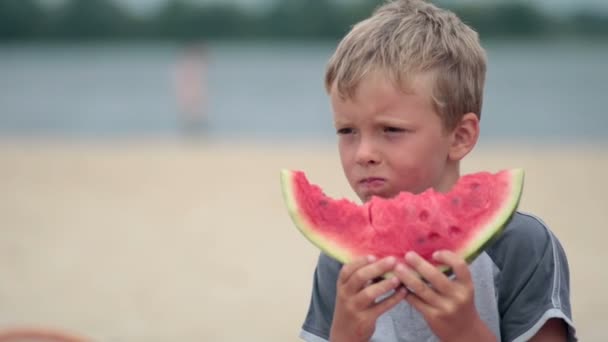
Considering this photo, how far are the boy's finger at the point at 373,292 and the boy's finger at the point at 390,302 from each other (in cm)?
2

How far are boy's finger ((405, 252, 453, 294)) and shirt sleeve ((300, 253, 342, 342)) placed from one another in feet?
2.09

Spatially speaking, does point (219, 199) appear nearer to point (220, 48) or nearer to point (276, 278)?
point (276, 278)

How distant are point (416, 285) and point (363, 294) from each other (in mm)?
139

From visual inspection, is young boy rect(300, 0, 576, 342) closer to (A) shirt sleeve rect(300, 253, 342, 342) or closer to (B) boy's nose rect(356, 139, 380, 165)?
(B) boy's nose rect(356, 139, 380, 165)

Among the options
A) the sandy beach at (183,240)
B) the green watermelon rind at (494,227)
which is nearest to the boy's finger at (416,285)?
the green watermelon rind at (494,227)

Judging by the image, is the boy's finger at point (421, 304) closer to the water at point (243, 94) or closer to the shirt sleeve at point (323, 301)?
the shirt sleeve at point (323, 301)

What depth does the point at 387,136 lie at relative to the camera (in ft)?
9.39

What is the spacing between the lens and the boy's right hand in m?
2.45

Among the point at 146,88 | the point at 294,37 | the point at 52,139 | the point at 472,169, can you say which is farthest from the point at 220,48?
the point at 472,169

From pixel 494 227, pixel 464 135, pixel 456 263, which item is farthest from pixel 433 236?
pixel 464 135

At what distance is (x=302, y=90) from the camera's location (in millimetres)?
59812

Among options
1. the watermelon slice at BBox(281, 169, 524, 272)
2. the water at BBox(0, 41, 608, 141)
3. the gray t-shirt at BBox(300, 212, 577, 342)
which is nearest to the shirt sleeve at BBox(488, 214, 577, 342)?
the gray t-shirt at BBox(300, 212, 577, 342)

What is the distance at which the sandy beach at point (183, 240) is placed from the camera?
7.33 meters

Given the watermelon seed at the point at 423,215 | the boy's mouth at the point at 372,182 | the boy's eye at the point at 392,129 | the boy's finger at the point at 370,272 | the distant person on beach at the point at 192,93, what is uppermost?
the distant person on beach at the point at 192,93
